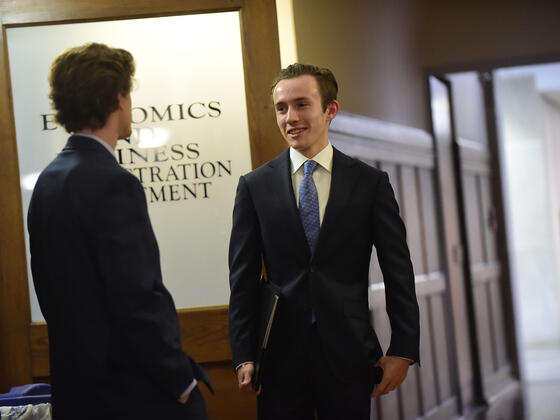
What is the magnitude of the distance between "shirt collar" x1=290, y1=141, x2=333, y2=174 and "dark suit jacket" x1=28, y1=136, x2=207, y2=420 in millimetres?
741

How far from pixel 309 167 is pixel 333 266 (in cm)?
31

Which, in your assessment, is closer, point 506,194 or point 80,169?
point 80,169

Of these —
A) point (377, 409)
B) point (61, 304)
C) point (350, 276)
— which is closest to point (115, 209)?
point (61, 304)

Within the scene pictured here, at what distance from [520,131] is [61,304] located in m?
8.29

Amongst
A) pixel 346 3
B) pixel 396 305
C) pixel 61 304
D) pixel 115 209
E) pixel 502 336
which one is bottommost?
pixel 502 336

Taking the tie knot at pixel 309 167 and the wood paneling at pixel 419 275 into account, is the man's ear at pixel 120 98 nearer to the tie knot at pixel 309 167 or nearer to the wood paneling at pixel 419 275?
the tie knot at pixel 309 167

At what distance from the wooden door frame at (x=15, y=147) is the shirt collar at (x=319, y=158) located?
1.79 ft

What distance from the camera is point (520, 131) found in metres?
9.14

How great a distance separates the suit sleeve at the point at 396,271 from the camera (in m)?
2.20

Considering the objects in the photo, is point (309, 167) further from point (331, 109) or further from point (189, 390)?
point (189, 390)

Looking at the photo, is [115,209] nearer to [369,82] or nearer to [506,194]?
[369,82]

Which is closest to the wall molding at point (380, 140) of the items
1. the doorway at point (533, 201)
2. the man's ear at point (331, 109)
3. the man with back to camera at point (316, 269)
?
Answer: the man's ear at point (331, 109)

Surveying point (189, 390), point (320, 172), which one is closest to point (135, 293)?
point (189, 390)

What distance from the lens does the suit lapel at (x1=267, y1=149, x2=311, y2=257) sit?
2.20 meters
